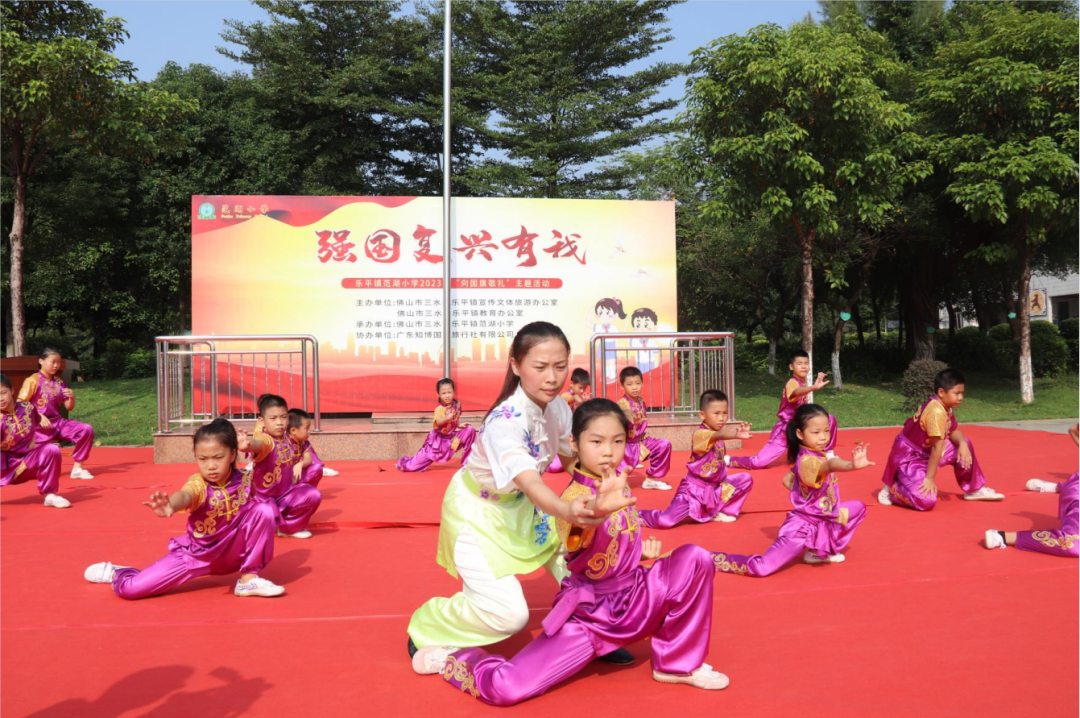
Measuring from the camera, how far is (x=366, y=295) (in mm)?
10742

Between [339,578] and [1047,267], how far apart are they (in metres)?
20.7

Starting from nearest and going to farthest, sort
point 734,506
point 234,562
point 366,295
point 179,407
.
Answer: point 234,562 → point 734,506 → point 179,407 → point 366,295

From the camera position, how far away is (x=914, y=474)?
18.5ft

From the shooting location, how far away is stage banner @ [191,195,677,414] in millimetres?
10641

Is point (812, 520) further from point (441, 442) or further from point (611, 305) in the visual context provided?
point (611, 305)

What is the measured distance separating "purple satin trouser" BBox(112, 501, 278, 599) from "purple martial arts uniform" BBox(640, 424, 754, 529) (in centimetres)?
245

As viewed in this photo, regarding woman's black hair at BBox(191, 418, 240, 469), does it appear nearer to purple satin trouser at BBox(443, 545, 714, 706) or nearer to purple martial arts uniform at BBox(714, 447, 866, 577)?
purple satin trouser at BBox(443, 545, 714, 706)

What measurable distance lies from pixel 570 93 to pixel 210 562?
1726 centimetres

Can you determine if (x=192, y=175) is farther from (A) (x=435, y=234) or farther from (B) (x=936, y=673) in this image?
(B) (x=936, y=673)

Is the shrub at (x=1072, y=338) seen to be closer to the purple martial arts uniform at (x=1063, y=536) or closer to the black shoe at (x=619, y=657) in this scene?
the purple martial arts uniform at (x=1063, y=536)

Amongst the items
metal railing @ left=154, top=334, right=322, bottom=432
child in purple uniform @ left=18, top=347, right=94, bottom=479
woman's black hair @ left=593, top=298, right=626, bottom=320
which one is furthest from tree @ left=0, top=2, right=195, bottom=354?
woman's black hair @ left=593, top=298, right=626, bottom=320

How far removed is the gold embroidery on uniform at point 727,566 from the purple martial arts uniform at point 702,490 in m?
1.10

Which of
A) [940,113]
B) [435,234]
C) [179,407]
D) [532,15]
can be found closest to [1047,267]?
[940,113]

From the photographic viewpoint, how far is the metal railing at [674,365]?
912 cm
